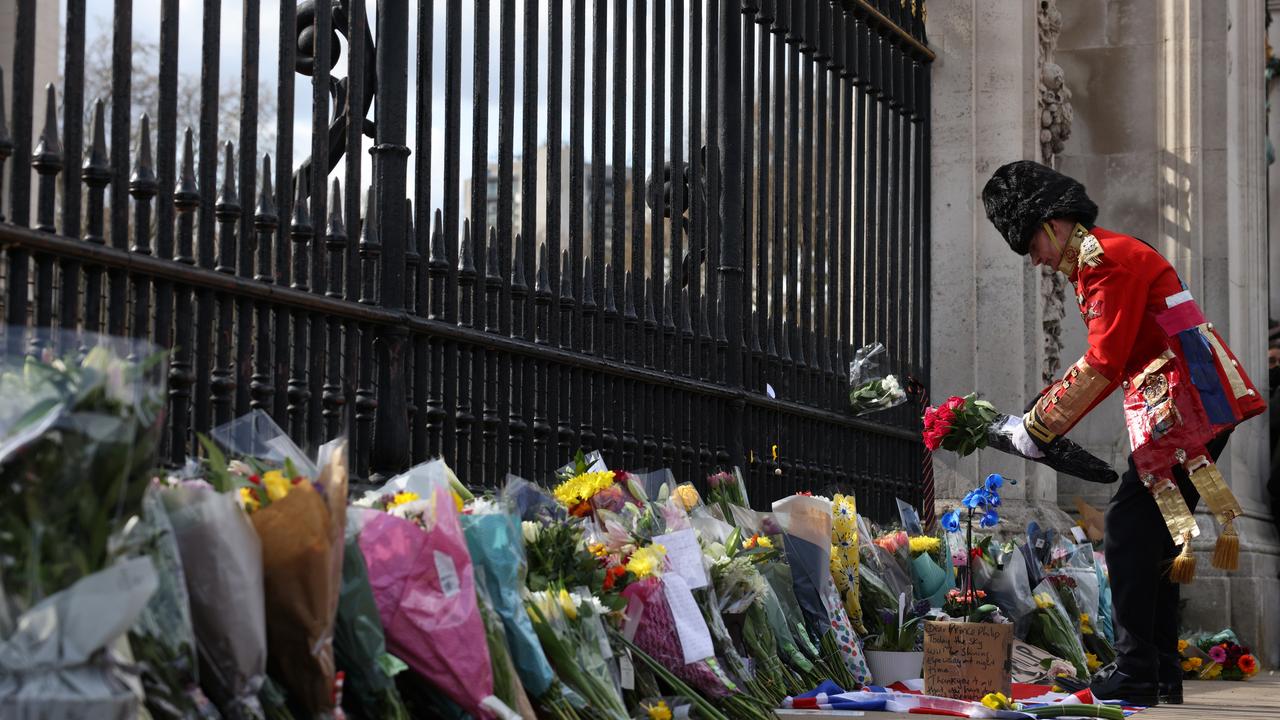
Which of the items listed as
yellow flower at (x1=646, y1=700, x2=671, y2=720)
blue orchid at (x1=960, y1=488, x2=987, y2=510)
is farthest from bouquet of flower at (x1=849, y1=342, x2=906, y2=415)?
yellow flower at (x1=646, y1=700, x2=671, y2=720)

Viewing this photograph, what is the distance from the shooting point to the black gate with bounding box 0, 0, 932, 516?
181 inches

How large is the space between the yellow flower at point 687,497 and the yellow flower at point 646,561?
94 centimetres

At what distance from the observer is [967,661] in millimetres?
6277

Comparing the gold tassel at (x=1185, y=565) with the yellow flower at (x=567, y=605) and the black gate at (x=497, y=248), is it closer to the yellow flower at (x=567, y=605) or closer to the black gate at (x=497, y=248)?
the black gate at (x=497, y=248)

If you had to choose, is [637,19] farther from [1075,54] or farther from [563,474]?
[1075,54]

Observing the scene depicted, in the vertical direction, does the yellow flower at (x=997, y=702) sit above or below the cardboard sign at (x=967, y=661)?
below

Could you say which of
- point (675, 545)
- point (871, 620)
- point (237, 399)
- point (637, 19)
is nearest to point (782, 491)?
point (871, 620)

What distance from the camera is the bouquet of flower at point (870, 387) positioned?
933cm

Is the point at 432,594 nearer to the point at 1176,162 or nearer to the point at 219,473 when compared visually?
the point at 219,473

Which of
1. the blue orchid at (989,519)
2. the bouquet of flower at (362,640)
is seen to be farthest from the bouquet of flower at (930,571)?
the bouquet of flower at (362,640)

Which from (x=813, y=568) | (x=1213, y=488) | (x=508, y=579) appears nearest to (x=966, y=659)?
(x=813, y=568)

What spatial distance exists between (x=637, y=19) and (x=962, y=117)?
12.4ft

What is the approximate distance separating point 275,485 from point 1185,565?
430cm

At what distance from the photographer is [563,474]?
5.87m
